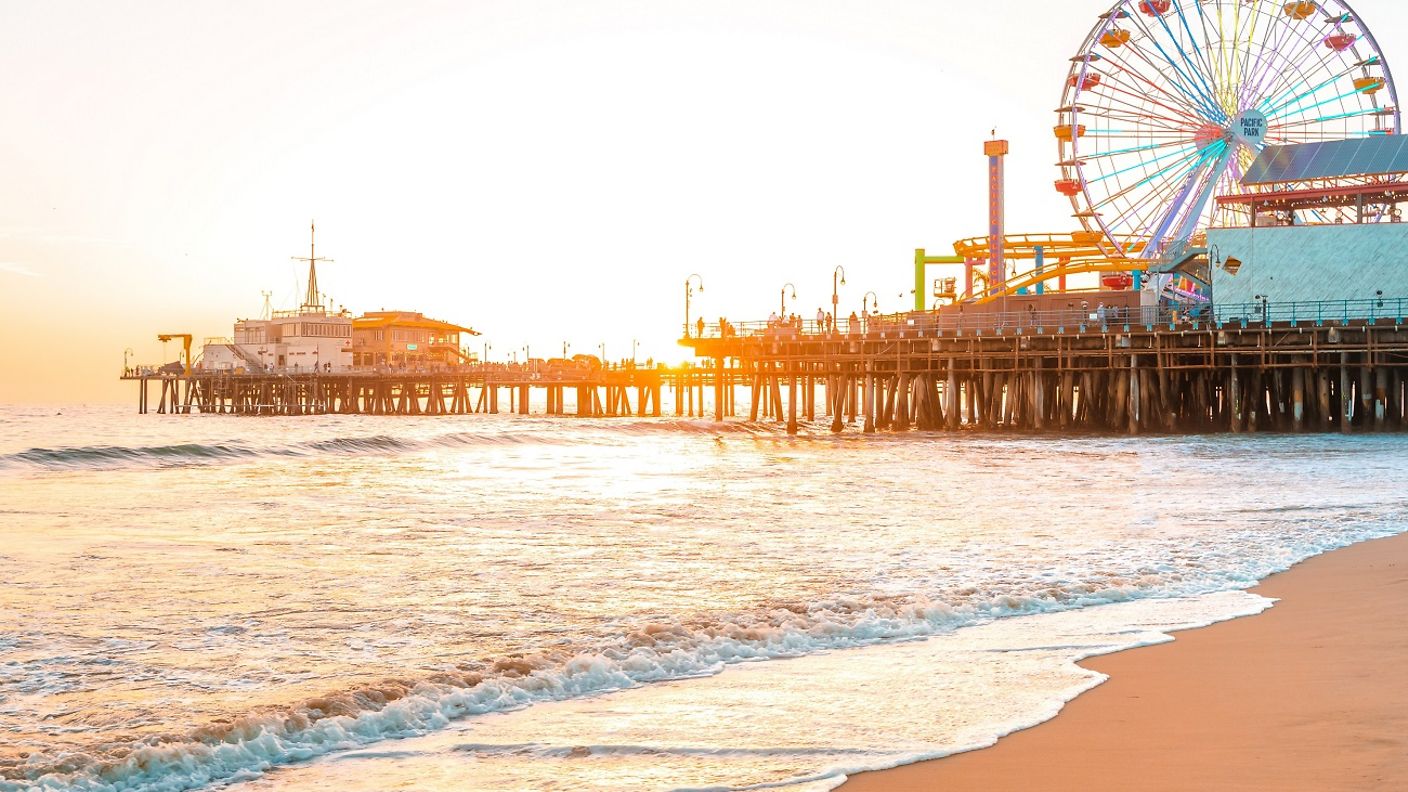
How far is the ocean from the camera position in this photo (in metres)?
5.64

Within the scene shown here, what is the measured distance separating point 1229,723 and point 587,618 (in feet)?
14.8

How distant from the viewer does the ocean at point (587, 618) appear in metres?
5.64

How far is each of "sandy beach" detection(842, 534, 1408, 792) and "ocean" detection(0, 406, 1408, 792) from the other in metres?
0.29

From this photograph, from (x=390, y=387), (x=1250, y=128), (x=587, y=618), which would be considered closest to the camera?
(x=587, y=618)

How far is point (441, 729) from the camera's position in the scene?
6098 mm

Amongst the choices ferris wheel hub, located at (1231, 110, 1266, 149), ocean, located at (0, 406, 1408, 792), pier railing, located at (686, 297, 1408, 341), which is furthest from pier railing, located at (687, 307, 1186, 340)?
ocean, located at (0, 406, 1408, 792)

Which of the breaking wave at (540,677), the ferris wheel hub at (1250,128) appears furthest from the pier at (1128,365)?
the breaking wave at (540,677)

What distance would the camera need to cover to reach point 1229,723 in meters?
5.72

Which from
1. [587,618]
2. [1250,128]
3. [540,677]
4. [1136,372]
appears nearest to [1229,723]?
[540,677]

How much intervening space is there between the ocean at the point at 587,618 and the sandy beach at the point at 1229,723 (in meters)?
Answer: 0.29

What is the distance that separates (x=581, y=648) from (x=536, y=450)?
98.7 feet

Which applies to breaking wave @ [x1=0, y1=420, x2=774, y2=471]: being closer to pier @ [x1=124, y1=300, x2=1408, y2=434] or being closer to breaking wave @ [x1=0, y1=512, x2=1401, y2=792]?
pier @ [x1=124, y1=300, x2=1408, y2=434]

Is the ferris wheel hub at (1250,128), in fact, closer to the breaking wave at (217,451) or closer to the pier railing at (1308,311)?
the pier railing at (1308,311)

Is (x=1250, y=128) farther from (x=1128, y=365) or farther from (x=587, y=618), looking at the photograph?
(x=587, y=618)
